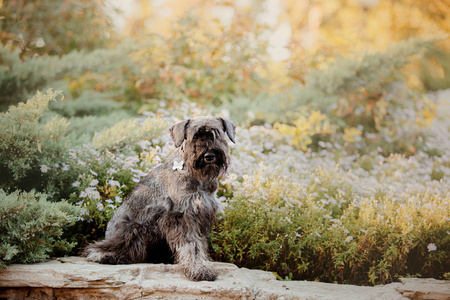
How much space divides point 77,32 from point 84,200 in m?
4.97

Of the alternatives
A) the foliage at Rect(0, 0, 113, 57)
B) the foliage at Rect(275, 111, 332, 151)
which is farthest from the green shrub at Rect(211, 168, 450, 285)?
the foliage at Rect(0, 0, 113, 57)

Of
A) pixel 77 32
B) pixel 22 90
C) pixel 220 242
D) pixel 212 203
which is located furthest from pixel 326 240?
pixel 77 32

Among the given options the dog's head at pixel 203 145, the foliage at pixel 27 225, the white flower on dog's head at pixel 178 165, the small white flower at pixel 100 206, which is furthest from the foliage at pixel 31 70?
the dog's head at pixel 203 145

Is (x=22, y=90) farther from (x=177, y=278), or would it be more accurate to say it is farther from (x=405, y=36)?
(x=405, y=36)

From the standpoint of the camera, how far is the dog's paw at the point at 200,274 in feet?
9.66

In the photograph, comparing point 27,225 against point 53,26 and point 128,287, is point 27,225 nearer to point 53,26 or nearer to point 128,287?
Result: point 128,287

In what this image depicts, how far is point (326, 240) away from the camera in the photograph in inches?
149

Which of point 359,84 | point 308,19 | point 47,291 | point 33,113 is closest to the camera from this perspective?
point 47,291

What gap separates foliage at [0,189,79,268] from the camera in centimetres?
296

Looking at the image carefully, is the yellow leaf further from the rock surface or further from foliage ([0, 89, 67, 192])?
foliage ([0, 89, 67, 192])

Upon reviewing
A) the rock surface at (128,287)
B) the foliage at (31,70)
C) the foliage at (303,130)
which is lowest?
the rock surface at (128,287)

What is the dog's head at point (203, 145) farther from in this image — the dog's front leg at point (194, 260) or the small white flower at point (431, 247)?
the small white flower at point (431, 247)

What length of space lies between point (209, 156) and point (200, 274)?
3.24ft

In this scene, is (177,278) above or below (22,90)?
below
